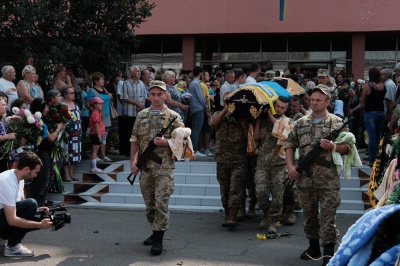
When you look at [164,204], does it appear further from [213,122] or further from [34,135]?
[34,135]

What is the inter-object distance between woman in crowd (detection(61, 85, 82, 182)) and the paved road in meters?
1.73

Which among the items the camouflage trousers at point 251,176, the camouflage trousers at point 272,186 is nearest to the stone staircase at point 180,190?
the camouflage trousers at point 251,176

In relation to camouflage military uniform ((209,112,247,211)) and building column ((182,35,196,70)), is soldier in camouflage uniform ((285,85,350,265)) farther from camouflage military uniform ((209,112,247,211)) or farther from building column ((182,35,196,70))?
building column ((182,35,196,70))

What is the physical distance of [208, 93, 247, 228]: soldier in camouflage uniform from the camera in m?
9.34

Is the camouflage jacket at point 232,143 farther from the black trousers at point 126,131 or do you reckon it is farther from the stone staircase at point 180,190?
the black trousers at point 126,131

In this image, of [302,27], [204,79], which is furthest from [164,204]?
[302,27]

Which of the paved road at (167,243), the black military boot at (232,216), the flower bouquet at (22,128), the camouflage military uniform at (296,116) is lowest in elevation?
the paved road at (167,243)

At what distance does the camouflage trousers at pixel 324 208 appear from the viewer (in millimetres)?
7180

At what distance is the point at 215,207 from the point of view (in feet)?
36.2

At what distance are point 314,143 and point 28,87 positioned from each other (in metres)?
6.11

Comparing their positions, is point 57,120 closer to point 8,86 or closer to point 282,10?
point 8,86

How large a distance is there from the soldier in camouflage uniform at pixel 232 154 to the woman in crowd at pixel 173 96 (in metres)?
3.28

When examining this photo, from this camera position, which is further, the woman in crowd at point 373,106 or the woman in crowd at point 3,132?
the woman in crowd at point 373,106

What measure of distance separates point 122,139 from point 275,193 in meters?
5.28
